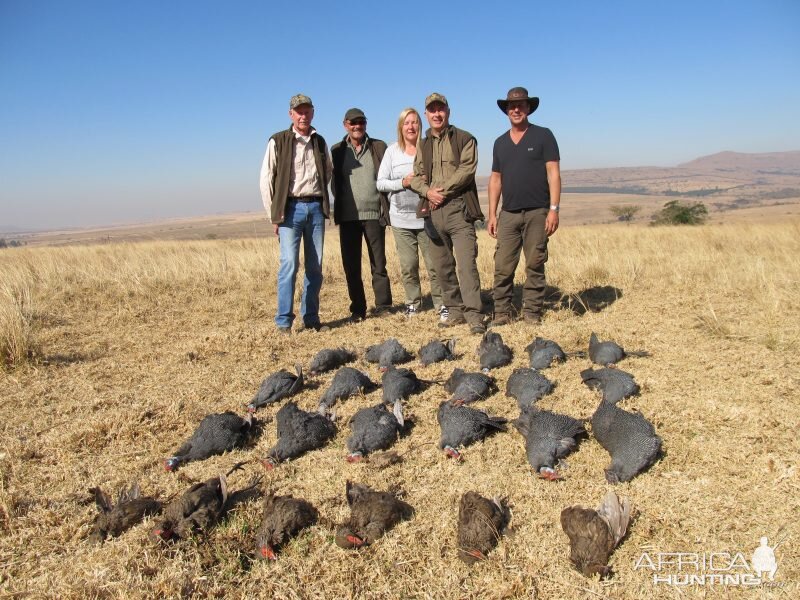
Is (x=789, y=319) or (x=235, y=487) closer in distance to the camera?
(x=235, y=487)

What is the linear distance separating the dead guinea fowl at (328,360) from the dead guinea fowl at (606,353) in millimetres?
2470

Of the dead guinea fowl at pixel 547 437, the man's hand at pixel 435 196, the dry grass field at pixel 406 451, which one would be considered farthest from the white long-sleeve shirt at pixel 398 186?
the dead guinea fowl at pixel 547 437

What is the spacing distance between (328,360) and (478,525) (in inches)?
111

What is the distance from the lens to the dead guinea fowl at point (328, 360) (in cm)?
494

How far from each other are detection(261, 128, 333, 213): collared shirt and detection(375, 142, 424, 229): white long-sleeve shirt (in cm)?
86

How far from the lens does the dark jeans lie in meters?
6.54

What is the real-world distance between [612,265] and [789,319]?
3.42 meters

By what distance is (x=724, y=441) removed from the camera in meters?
3.13

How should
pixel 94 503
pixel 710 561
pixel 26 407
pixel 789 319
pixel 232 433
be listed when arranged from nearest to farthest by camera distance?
pixel 710 561
pixel 94 503
pixel 232 433
pixel 26 407
pixel 789 319

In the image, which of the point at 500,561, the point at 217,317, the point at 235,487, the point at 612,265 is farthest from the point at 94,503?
the point at 612,265

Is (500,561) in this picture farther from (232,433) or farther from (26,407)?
(26,407)

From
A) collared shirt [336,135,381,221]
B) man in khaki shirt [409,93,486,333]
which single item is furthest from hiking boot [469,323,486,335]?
collared shirt [336,135,381,221]

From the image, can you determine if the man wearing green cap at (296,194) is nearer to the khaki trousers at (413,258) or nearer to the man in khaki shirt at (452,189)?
the khaki trousers at (413,258)

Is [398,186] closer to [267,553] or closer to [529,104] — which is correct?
[529,104]
